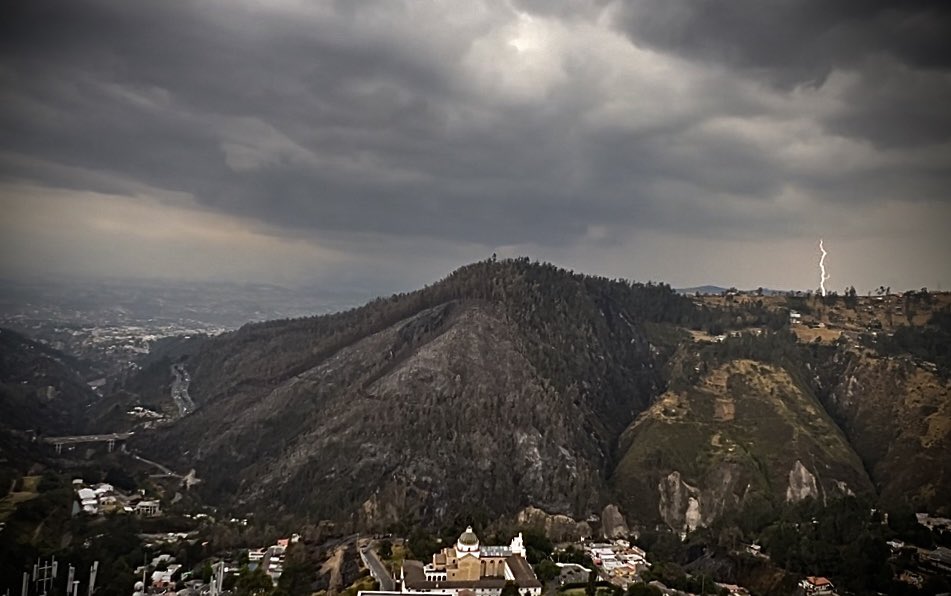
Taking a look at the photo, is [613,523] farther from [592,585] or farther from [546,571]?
[592,585]

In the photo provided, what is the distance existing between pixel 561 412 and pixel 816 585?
52697mm

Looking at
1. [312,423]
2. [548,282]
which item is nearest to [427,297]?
[548,282]

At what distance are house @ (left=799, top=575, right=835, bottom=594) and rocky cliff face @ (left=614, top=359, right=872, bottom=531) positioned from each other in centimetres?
2922

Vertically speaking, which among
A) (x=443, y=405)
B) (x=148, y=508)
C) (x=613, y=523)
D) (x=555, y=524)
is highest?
(x=443, y=405)

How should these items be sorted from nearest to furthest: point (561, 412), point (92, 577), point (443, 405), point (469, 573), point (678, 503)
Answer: point (469, 573) → point (92, 577) → point (678, 503) → point (443, 405) → point (561, 412)

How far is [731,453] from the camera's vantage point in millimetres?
→ 98625

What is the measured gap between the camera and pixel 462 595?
155ft

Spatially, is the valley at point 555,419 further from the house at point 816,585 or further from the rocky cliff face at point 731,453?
the house at point 816,585

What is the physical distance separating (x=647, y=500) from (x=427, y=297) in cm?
6211

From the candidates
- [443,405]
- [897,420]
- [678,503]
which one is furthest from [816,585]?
[443,405]

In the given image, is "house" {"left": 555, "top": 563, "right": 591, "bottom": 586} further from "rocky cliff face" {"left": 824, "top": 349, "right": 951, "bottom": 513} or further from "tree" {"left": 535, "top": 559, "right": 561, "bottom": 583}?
"rocky cliff face" {"left": 824, "top": 349, "right": 951, "bottom": 513}

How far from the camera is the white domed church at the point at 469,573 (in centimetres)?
4925

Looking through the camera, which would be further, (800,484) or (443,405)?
(443,405)

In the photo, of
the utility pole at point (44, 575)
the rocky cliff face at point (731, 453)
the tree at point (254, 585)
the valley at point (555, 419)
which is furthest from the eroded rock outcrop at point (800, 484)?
the utility pole at point (44, 575)
